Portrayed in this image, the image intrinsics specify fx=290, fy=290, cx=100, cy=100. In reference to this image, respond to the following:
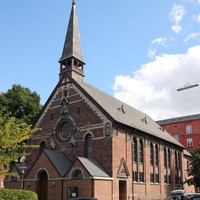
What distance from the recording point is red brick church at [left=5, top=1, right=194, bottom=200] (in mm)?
27047

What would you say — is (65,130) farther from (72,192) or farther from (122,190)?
(122,190)

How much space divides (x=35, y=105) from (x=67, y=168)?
16.1m

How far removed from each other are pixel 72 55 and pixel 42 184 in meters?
15.3

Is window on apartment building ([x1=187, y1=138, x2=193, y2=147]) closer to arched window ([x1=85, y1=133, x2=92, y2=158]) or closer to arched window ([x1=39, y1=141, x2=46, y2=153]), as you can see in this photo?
arched window ([x1=85, y1=133, x2=92, y2=158])

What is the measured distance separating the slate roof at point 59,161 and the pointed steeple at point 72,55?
9.43 metres

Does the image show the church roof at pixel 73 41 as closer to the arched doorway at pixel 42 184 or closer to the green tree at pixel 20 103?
the green tree at pixel 20 103

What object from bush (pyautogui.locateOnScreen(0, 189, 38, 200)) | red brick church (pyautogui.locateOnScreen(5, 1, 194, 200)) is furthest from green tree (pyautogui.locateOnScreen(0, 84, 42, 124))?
bush (pyautogui.locateOnScreen(0, 189, 38, 200))

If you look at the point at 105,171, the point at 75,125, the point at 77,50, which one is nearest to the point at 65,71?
the point at 77,50

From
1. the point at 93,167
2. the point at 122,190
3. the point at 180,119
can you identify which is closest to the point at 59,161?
the point at 93,167

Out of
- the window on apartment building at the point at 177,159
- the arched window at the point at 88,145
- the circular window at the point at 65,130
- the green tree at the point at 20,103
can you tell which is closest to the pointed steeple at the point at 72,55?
the circular window at the point at 65,130

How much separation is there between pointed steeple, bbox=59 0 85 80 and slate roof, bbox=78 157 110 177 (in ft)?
36.3

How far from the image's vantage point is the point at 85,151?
30.6 meters

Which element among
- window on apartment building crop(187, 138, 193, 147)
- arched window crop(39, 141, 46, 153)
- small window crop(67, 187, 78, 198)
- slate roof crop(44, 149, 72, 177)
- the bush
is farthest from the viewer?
window on apartment building crop(187, 138, 193, 147)

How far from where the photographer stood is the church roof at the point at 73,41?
1419 inches
